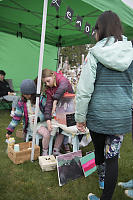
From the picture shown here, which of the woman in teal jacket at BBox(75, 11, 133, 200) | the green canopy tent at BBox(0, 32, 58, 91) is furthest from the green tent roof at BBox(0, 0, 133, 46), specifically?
the woman in teal jacket at BBox(75, 11, 133, 200)

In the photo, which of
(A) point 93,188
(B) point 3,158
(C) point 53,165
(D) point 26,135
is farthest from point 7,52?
(A) point 93,188

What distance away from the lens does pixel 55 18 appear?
4703 mm

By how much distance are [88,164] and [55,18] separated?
377cm

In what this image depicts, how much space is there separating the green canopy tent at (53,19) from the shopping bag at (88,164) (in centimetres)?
68

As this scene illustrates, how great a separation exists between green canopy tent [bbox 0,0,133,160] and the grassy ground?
29 centimetres

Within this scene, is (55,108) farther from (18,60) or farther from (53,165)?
(18,60)

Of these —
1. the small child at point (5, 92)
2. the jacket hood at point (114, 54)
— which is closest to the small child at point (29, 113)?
the jacket hood at point (114, 54)

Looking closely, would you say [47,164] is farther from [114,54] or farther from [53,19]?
[53,19]

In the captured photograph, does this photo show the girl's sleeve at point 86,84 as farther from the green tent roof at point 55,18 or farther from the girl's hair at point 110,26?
the green tent roof at point 55,18

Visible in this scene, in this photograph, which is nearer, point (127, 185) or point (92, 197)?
point (92, 197)

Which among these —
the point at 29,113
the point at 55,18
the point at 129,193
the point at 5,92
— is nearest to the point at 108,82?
the point at 129,193

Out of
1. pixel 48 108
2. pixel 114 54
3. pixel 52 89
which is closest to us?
pixel 114 54

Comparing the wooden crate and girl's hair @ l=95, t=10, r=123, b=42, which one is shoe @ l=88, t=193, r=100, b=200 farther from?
girl's hair @ l=95, t=10, r=123, b=42

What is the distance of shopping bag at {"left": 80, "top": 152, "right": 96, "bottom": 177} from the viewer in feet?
7.23
